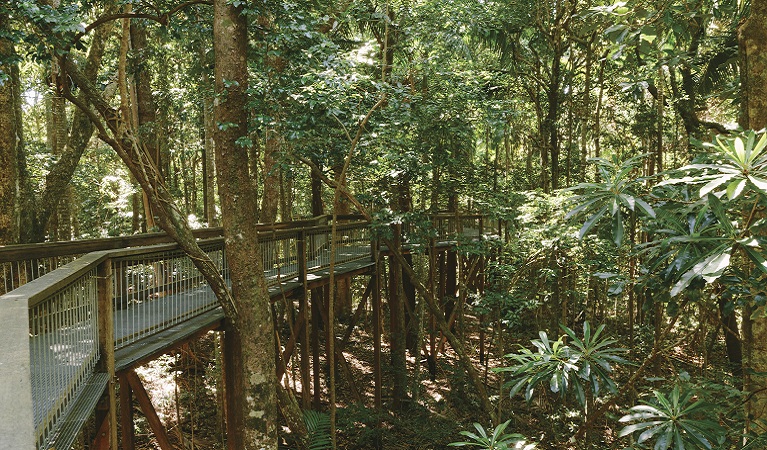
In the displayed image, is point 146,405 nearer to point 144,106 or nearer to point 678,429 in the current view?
point 678,429

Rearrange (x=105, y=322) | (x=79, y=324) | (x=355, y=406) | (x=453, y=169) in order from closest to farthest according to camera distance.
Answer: (x=79, y=324) → (x=105, y=322) → (x=453, y=169) → (x=355, y=406)

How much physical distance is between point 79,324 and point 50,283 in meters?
0.92

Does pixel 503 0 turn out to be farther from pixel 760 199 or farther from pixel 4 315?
pixel 4 315

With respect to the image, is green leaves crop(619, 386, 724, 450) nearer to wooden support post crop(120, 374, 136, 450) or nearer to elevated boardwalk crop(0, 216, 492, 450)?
elevated boardwalk crop(0, 216, 492, 450)

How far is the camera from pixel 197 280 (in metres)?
6.60

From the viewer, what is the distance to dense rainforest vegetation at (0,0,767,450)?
310 cm

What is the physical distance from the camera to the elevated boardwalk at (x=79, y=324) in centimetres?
155

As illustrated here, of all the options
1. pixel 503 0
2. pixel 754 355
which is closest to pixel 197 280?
pixel 754 355

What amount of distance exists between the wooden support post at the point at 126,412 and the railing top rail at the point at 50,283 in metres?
1.76

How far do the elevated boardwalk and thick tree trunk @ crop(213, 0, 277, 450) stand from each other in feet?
1.84

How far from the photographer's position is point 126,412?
5203mm

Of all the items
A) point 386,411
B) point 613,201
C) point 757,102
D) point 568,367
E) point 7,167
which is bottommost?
point 386,411

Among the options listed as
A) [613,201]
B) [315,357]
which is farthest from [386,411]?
[613,201]

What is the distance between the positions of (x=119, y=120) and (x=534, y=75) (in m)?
9.55
